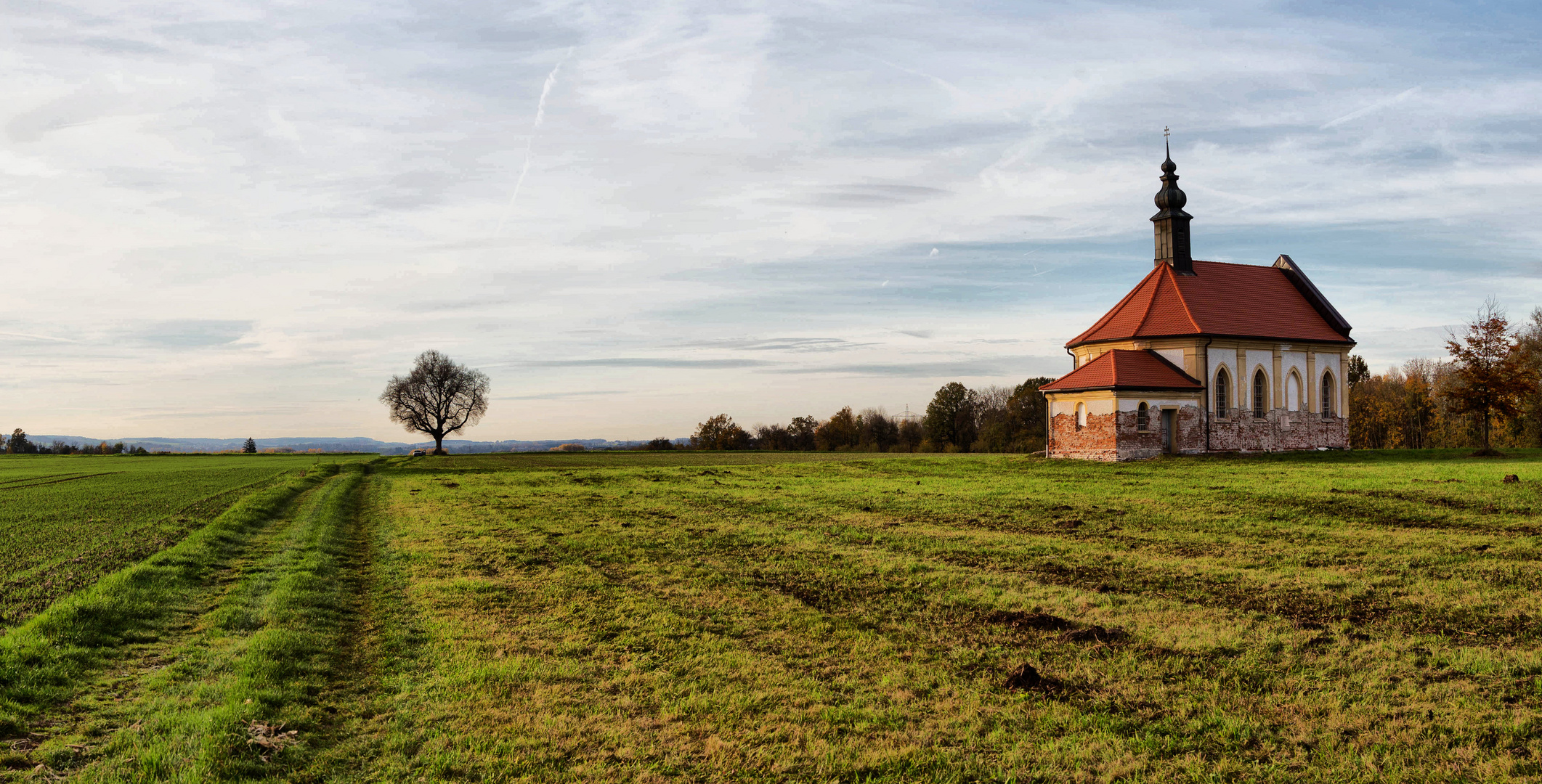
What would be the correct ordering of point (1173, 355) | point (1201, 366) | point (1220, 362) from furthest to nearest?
point (1173, 355)
point (1220, 362)
point (1201, 366)

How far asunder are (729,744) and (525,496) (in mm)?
22400

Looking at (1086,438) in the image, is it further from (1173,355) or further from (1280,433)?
(1280,433)

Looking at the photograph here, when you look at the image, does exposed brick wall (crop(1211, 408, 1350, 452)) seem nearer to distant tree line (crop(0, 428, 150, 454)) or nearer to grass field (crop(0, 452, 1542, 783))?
grass field (crop(0, 452, 1542, 783))

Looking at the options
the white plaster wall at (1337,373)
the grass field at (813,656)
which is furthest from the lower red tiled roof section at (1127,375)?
the grass field at (813,656)

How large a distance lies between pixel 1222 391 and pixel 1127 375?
6.83 m

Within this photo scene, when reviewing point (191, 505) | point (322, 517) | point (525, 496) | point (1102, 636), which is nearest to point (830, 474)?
point (525, 496)

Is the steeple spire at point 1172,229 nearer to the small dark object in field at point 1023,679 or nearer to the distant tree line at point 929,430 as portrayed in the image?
the distant tree line at point 929,430

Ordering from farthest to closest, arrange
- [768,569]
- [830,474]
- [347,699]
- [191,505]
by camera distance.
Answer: [830,474] < [191,505] < [768,569] < [347,699]

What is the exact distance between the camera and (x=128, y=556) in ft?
45.3

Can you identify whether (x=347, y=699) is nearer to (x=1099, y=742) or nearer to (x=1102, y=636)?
(x=1099, y=742)

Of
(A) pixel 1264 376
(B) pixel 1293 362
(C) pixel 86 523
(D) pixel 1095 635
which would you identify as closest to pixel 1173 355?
(A) pixel 1264 376

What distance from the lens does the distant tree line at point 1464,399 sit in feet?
131

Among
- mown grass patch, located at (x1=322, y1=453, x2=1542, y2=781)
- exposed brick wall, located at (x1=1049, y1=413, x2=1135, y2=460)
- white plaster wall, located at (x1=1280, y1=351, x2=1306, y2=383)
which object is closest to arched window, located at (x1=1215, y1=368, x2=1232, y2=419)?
white plaster wall, located at (x1=1280, y1=351, x2=1306, y2=383)

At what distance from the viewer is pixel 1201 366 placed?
1639 inches
